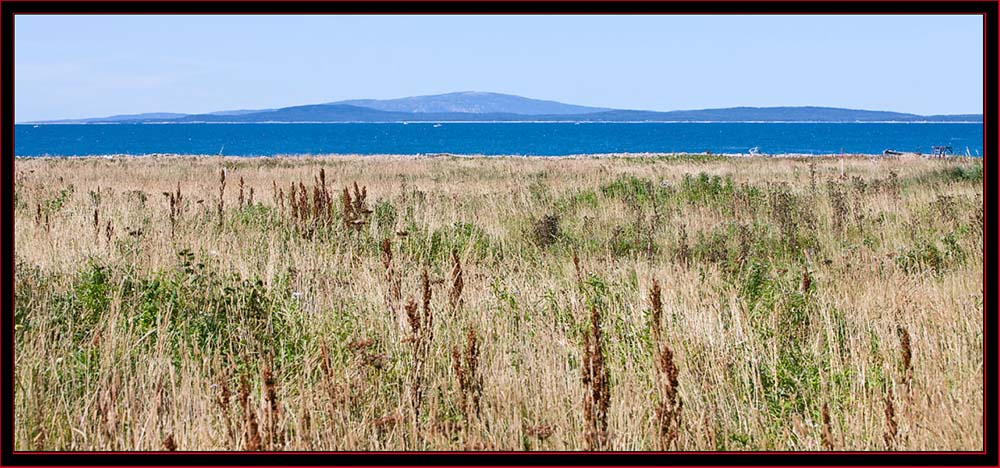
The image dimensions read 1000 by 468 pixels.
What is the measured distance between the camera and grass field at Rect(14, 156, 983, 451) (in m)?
3.51

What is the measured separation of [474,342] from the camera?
3.10 m

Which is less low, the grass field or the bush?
the bush

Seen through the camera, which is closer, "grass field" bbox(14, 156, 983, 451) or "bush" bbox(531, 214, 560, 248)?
"grass field" bbox(14, 156, 983, 451)

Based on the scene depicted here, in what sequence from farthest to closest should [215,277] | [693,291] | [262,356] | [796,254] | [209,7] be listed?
[796,254]
[215,277]
[693,291]
[262,356]
[209,7]

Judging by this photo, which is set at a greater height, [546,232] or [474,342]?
[546,232]

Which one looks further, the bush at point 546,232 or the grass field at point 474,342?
the bush at point 546,232

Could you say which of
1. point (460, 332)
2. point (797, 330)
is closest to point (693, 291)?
point (797, 330)

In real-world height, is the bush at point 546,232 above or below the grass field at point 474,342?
above

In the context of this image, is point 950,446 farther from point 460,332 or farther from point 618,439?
point 460,332

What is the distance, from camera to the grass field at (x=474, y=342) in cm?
351

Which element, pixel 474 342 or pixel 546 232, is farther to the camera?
pixel 546 232

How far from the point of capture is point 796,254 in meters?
8.48

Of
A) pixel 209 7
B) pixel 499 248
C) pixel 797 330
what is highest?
pixel 209 7

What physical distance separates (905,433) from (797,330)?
1631 mm
